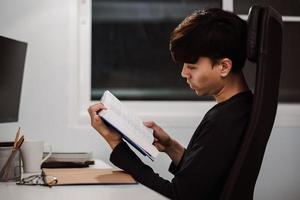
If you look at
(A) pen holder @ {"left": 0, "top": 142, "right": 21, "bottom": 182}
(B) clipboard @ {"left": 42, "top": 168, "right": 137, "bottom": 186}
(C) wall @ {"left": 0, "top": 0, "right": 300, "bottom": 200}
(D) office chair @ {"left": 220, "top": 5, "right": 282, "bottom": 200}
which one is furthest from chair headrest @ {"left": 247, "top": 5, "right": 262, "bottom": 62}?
(C) wall @ {"left": 0, "top": 0, "right": 300, "bottom": 200}

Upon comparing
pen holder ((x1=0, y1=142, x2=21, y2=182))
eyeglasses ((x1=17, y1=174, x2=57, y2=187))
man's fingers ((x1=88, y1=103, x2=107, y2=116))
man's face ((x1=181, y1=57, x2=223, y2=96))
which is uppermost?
man's face ((x1=181, y1=57, x2=223, y2=96))

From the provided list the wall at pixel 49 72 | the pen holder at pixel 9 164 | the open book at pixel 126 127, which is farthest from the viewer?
the wall at pixel 49 72

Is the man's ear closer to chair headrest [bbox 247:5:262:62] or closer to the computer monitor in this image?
chair headrest [bbox 247:5:262:62]

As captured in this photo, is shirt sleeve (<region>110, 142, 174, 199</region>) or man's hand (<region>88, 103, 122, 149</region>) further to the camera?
man's hand (<region>88, 103, 122, 149</region>)

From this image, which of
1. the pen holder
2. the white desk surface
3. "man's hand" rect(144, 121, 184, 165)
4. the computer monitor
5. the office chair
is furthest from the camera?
the computer monitor

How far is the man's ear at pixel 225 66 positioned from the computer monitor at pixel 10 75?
35.9 inches

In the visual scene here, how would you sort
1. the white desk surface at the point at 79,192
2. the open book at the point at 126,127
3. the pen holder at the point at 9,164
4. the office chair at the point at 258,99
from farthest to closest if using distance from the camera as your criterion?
the pen holder at the point at 9,164 → the open book at the point at 126,127 → the white desk surface at the point at 79,192 → the office chair at the point at 258,99

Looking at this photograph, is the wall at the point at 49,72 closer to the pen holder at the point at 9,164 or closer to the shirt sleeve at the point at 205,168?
the pen holder at the point at 9,164

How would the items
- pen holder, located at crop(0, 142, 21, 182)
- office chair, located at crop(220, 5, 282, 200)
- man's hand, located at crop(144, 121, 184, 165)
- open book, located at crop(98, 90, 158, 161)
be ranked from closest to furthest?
office chair, located at crop(220, 5, 282, 200), open book, located at crop(98, 90, 158, 161), pen holder, located at crop(0, 142, 21, 182), man's hand, located at crop(144, 121, 184, 165)

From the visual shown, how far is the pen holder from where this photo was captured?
130 cm

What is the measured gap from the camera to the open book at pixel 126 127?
1182 mm

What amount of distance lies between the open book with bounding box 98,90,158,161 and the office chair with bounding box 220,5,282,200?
0.33m

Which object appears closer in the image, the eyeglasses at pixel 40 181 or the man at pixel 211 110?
the man at pixel 211 110

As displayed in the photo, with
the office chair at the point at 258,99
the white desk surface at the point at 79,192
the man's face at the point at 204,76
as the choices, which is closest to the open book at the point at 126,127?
the white desk surface at the point at 79,192
